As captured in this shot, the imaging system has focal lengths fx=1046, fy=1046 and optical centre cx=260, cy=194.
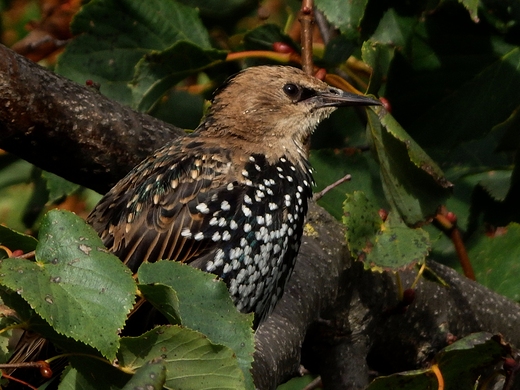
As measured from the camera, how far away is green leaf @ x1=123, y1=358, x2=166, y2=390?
7.20ft

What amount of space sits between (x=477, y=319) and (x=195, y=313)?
80.6 inches

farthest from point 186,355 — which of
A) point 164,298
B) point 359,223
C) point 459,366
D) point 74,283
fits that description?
point 359,223

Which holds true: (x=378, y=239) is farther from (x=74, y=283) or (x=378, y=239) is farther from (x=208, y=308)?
(x=74, y=283)

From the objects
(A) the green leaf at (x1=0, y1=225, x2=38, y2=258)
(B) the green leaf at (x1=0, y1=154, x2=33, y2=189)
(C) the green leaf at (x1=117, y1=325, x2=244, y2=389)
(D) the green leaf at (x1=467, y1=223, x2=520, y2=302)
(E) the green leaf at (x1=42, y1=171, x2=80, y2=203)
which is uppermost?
(A) the green leaf at (x1=0, y1=225, x2=38, y2=258)

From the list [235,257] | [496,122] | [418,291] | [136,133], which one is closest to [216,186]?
[235,257]

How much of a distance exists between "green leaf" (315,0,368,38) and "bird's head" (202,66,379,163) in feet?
1.03

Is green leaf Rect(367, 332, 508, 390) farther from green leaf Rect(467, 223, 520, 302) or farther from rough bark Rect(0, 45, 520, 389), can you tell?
green leaf Rect(467, 223, 520, 302)

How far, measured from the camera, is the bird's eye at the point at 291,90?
4.17 metres

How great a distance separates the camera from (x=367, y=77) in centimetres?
455

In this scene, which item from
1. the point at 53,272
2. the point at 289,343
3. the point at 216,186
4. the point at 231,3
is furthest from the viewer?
the point at 231,3

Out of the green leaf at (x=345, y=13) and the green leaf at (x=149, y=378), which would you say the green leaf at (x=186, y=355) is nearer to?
the green leaf at (x=149, y=378)

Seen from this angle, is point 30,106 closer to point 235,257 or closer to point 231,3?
point 235,257

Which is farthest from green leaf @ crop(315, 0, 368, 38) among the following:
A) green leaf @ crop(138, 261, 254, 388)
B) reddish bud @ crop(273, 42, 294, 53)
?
green leaf @ crop(138, 261, 254, 388)

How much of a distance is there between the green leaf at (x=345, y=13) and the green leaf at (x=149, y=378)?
1.92 metres
